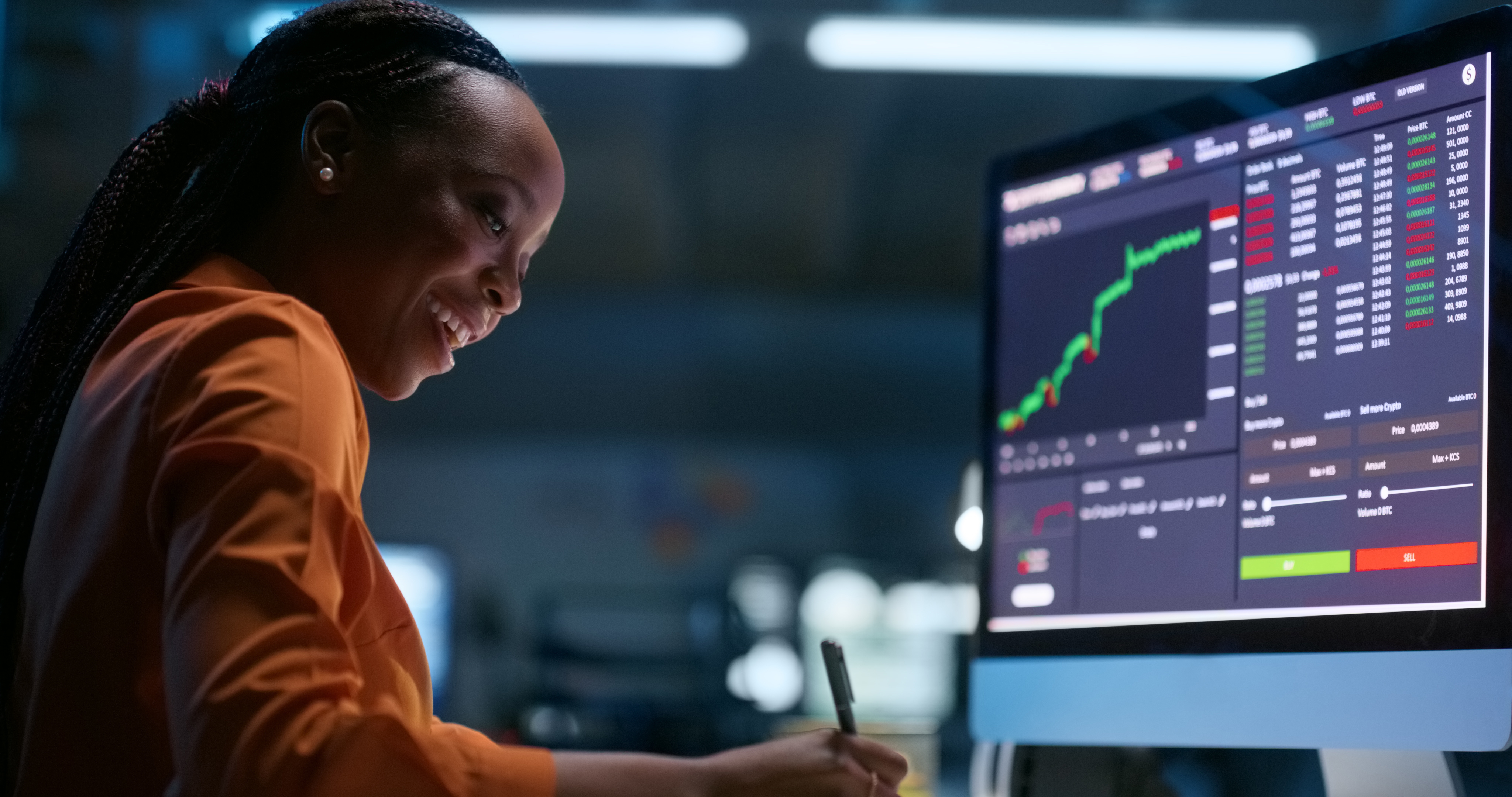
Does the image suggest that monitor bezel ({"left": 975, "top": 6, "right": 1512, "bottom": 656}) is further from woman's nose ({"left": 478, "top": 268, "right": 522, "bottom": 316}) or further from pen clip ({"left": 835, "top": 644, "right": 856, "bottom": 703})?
woman's nose ({"left": 478, "top": 268, "right": 522, "bottom": 316})

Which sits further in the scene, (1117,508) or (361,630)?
(1117,508)

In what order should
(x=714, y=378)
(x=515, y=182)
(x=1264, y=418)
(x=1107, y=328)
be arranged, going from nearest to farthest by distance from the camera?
(x=515, y=182) → (x=1264, y=418) → (x=1107, y=328) → (x=714, y=378)

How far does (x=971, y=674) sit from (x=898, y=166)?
159 inches

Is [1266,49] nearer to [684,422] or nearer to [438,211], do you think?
[438,211]

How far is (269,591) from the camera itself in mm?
672

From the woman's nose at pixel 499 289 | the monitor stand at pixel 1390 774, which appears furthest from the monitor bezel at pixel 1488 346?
the woman's nose at pixel 499 289

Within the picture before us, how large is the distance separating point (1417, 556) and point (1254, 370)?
20 cm

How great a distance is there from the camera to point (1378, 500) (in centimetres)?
100

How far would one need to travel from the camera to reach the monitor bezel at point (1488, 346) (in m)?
0.93

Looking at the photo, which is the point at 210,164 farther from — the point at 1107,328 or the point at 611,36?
the point at 611,36

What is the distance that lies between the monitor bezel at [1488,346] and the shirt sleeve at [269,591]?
1.98ft

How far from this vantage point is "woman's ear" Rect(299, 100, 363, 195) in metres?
0.94

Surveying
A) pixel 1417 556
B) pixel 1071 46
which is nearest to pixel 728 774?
pixel 1417 556

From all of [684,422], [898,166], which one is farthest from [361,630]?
[684,422]
